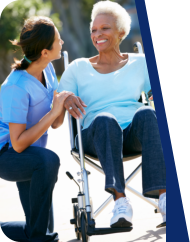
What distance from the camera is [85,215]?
257 centimetres

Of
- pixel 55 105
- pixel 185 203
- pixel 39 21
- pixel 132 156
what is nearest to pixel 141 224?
pixel 132 156

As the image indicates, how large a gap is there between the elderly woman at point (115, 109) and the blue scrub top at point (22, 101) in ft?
0.68

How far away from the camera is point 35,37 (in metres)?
2.65

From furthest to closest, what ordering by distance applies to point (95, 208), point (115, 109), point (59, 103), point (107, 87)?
1. point (95, 208)
2. point (107, 87)
3. point (115, 109)
4. point (59, 103)

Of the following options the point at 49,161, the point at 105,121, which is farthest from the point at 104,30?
the point at 49,161

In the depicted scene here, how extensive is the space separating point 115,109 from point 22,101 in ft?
2.35

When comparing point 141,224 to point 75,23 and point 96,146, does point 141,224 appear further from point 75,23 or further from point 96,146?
point 75,23

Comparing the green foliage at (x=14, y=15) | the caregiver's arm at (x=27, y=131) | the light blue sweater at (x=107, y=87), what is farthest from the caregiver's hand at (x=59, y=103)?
the green foliage at (x=14, y=15)

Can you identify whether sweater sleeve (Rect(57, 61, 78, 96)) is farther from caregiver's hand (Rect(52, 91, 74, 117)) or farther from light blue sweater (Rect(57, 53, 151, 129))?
caregiver's hand (Rect(52, 91, 74, 117))

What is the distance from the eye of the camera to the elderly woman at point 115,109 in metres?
2.44

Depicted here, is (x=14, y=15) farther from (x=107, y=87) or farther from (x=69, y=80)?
(x=107, y=87)

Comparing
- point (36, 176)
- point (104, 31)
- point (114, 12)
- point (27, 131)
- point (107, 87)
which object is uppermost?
point (114, 12)

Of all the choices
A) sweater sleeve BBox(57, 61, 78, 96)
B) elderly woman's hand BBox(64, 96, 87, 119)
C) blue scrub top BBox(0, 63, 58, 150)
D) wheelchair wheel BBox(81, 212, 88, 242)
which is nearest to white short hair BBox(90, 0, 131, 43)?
sweater sleeve BBox(57, 61, 78, 96)

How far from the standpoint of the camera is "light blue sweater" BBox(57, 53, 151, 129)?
300 centimetres
